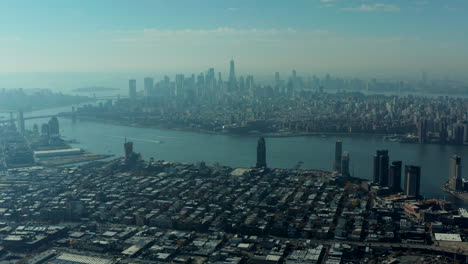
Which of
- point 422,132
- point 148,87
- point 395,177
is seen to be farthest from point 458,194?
point 148,87

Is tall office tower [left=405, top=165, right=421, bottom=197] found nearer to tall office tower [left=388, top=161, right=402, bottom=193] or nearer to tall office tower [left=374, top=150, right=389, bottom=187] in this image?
tall office tower [left=388, top=161, right=402, bottom=193]

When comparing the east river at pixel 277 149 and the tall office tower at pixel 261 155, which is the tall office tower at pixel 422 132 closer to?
the east river at pixel 277 149

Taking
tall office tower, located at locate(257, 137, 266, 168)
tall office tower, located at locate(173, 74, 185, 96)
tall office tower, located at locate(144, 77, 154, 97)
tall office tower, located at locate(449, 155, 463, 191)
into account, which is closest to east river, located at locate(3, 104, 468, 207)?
tall office tower, located at locate(449, 155, 463, 191)

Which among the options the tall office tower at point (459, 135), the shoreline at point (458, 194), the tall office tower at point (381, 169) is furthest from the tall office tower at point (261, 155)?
the tall office tower at point (459, 135)

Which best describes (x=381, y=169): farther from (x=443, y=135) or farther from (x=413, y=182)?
(x=443, y=135)

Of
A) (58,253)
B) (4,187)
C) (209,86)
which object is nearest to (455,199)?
(58,253)

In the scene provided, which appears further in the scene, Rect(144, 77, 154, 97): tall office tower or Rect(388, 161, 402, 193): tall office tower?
Rect(144, 77, 154, 97): tall office tower
